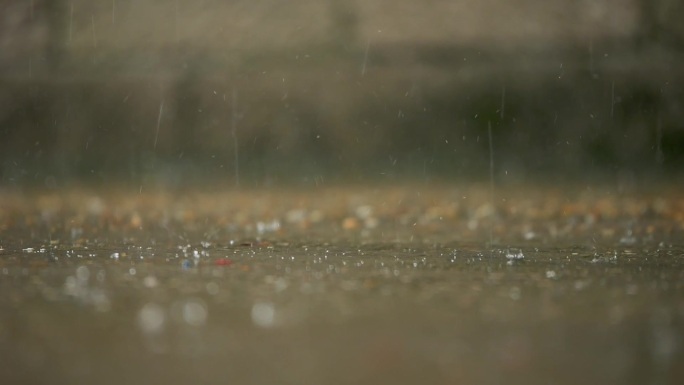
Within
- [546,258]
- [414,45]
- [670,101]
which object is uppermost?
[414,45]

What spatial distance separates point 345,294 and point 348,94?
203 inches

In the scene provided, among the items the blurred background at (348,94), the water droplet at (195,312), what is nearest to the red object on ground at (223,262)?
the water droplet at (195,312)

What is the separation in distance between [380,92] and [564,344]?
612 centimetres

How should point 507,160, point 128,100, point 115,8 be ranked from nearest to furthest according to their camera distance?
point 507,160 < point 128,100 < point 115,8

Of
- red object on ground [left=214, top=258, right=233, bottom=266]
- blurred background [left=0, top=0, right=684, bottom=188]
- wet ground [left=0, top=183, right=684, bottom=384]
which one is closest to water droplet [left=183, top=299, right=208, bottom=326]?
wet ground [left=0, top=183, right=684, bottom=384]

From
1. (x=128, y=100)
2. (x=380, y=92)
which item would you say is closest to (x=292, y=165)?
(x=380, y=92)

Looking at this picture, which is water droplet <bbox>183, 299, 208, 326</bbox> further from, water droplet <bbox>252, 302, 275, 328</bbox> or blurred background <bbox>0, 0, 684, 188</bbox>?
blurred background <bbox>0, 0, 684, 188</bbox>

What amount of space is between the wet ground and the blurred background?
944 mm

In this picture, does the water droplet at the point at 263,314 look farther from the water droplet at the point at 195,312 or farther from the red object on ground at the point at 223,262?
the red object on ground at the point at 223,262

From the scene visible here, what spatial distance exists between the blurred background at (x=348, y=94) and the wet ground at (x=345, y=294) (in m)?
0.94

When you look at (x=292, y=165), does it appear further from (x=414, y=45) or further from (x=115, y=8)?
(x=115, y=8)

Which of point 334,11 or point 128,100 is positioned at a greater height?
point 334,11

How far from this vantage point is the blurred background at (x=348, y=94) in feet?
28.4

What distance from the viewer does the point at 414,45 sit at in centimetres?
927
